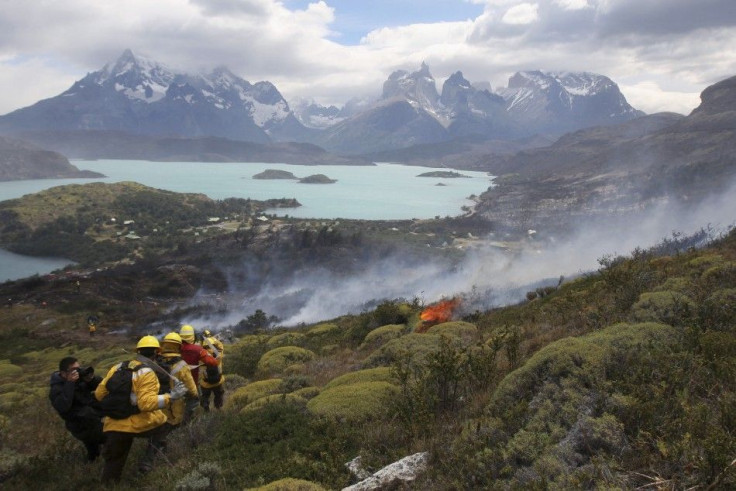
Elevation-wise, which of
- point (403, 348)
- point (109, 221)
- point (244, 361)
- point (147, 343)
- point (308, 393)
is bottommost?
point (109, 221)

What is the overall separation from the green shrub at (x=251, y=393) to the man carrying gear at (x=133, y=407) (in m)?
3.41

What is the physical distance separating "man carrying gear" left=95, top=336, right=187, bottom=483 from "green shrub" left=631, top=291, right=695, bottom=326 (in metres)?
8.96

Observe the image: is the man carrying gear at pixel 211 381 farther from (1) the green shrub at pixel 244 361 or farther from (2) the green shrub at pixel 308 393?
(1) the green shrub at pixel 244 361

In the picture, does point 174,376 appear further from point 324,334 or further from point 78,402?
point 324,334

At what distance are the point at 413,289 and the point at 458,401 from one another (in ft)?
193

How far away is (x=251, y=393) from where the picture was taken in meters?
11.5

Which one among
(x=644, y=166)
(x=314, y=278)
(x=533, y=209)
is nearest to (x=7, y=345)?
(x=314, y=278)

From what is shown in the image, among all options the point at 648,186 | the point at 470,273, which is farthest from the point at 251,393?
the point at 648,186

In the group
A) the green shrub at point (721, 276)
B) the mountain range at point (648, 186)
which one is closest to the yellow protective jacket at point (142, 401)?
the green shrub at point (721, 276)

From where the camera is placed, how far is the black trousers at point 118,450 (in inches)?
290

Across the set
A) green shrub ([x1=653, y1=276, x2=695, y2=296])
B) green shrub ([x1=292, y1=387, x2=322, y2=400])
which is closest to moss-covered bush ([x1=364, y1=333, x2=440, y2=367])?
green shrub ([x1=292, y1=387, x2=322, y2=400])

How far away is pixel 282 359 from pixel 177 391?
9046mm

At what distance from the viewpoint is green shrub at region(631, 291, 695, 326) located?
31.5 ft

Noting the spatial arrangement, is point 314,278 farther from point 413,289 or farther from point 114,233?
point 114,233
